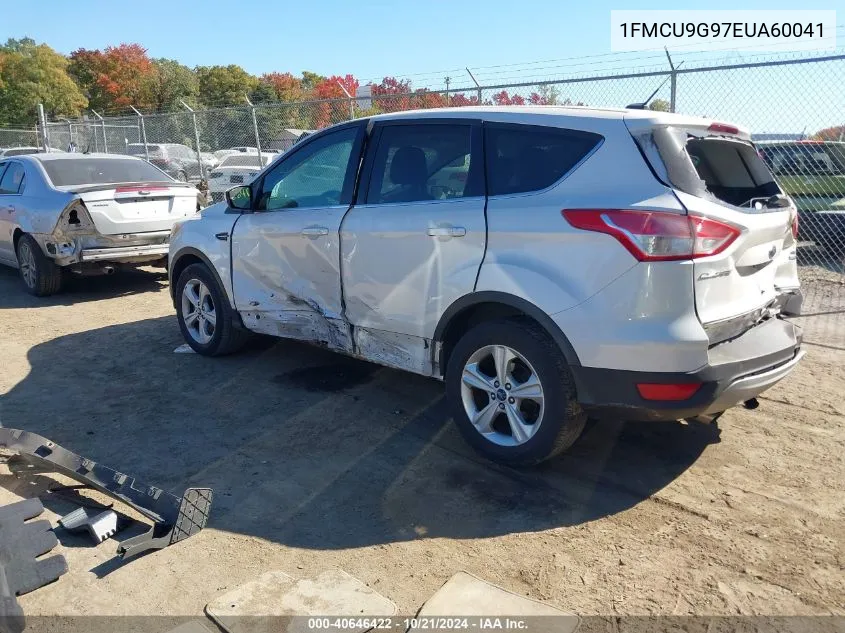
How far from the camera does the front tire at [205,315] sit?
5840 millimetres

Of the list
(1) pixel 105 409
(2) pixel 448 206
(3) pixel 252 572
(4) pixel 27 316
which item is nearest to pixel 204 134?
(4) pixel 27 316

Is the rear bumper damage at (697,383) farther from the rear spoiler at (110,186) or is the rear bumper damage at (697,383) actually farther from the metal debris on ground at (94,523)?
the rear spoiler at (110,186)

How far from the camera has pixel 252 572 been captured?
310cm

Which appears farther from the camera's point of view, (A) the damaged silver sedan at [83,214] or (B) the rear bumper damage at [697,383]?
(A) the damaged silver sedan at [83,214]

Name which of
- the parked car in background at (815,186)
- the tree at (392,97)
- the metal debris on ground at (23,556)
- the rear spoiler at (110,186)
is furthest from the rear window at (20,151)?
the metal debris on ground at (23,556)

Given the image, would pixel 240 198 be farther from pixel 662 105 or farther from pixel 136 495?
pixel 662 105

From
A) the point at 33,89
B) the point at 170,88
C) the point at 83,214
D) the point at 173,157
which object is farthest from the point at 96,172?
the point at 170,88

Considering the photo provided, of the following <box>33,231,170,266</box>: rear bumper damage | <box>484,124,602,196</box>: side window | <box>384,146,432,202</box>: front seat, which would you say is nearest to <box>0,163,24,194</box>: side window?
<box>33,231,170,266</box>: rear bumper damage

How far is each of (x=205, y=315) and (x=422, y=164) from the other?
2663 millimetres

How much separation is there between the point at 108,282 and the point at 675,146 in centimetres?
815

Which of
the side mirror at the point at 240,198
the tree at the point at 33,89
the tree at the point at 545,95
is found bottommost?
the side mirror at the point at 240,198

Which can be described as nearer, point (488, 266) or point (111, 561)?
point (111, 561)

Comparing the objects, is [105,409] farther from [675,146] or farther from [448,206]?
[675,146]

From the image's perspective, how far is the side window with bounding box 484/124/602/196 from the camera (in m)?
3.60
